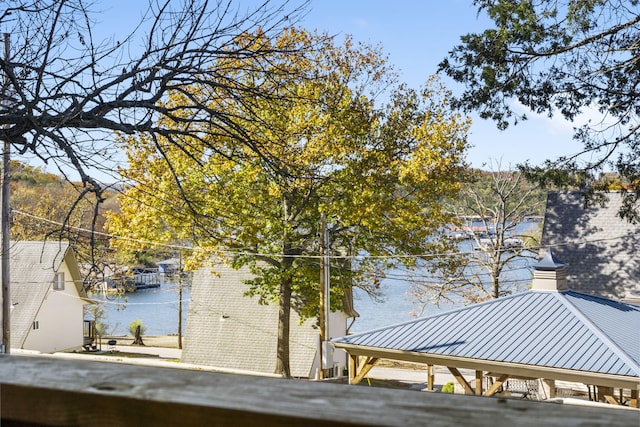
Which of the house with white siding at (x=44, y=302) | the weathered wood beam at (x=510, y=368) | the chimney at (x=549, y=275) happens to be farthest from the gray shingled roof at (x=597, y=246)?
the house with white siding at (x=44, y=302)

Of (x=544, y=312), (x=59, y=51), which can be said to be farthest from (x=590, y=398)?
(x=59, y=51)

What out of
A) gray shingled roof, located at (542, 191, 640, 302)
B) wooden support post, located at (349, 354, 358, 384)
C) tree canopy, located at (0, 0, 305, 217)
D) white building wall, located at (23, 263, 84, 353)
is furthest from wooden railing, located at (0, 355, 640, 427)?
white building wall, located at (23, 263, 84, 353)

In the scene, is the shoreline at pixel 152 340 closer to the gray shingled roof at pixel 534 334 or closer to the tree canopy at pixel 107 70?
the gray shingled roof at pixel 534 334

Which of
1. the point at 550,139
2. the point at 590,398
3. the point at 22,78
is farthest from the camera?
the point at 550,139

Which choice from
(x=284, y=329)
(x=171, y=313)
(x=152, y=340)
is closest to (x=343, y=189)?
(x=284, y=329)

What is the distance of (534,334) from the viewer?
36.5 ft

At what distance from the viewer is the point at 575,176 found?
12.9 metres

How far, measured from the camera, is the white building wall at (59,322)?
89.0ft

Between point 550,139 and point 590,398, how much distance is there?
45.6 meters

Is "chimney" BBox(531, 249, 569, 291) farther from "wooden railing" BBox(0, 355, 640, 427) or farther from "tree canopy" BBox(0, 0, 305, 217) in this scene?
"wooden railing" BBox(0, 355, 640, 427)

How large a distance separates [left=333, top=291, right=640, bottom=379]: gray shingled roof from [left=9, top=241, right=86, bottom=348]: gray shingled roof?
17.4m

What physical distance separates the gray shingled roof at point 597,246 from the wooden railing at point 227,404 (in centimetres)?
1916

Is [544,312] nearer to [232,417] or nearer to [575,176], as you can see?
[575,176]

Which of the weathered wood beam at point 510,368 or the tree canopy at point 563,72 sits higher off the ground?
the tree canopy at point 563,72
